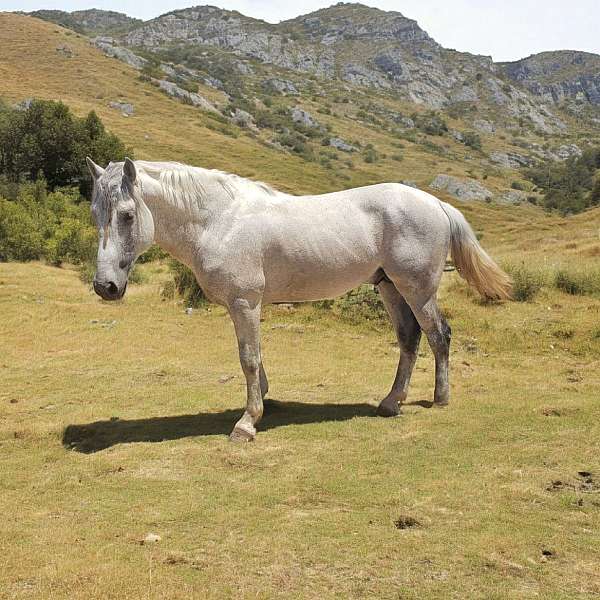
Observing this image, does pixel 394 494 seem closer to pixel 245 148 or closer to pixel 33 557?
pixel 33 557

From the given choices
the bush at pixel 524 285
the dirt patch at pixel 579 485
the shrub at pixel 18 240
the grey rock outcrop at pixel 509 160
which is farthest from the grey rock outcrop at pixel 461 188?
the dirt patch at pixel 579 485

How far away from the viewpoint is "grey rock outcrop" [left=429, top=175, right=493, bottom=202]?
78.0m

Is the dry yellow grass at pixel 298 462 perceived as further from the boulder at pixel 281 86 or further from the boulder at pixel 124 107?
the boulder at pixel 281 86

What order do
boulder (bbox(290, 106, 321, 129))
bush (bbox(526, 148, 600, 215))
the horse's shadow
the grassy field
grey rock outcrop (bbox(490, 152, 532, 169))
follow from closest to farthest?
the grassy field → the horse's shadow → bush (bbox(526, 148, 600, 215)) → boulder (bbox(290, 106, 321, 129)) → grey rock outcrop (bbox(490, 152, 532, 169))

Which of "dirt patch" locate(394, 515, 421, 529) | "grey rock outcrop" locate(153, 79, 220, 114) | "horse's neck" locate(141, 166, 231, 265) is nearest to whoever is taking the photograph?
"dirt patch" locate(394, 515, 421, 529)

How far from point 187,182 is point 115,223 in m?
0.98

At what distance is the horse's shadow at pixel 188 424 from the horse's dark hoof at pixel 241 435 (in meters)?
0.33

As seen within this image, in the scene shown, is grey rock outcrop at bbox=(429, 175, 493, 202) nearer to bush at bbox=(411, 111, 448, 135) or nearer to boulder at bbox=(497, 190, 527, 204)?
Answer: boulder at bbox=(497, 190, 527, 204)

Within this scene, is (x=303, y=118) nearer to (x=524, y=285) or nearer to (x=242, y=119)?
(x=242, y=119)

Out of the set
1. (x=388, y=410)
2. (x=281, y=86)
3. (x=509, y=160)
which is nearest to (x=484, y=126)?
(x=509, y=160)

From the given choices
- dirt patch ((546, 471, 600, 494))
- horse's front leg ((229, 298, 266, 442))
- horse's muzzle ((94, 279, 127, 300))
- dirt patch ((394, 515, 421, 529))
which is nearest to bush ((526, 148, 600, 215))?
horse's front leg ((229, 298, 266, 442))

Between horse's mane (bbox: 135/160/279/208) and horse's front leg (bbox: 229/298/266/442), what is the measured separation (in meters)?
1.24

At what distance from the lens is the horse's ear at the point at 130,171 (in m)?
5.73

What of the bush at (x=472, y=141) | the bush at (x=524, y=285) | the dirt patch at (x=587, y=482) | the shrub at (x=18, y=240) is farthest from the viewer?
the bush at (x=472, y=141)
